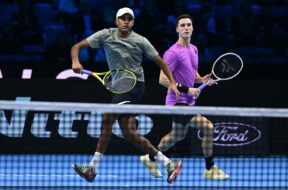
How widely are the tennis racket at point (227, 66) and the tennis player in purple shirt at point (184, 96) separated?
0.28m

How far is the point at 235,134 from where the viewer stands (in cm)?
1180

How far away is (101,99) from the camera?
39.1 ft

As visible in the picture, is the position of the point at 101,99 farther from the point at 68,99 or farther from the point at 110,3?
the point at 110,3

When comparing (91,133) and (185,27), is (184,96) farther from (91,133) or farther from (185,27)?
(91,133)

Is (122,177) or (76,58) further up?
(76,58)

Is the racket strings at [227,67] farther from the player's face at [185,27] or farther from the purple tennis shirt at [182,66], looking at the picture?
the player's face at [185,27]

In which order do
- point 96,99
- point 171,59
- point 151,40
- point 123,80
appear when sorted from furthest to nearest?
1. point 151,40
2. point 96,99
3. point 171,59
4. point 123,80

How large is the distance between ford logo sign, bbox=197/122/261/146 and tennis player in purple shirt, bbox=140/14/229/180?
2.89 meters

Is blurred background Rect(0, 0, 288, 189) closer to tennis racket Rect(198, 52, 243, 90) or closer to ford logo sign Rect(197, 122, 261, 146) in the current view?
ford logo sign Rect(197, 122, 261, 146)

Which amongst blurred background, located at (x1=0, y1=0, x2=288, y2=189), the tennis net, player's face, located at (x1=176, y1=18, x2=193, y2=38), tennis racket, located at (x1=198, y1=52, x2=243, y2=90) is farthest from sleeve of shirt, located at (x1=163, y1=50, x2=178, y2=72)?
the tennis net

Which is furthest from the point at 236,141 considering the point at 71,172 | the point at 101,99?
the point at 71,172

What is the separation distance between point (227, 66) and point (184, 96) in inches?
27.5

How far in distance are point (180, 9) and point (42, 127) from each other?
398 cm

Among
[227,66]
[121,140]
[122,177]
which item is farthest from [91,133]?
[227,66]
